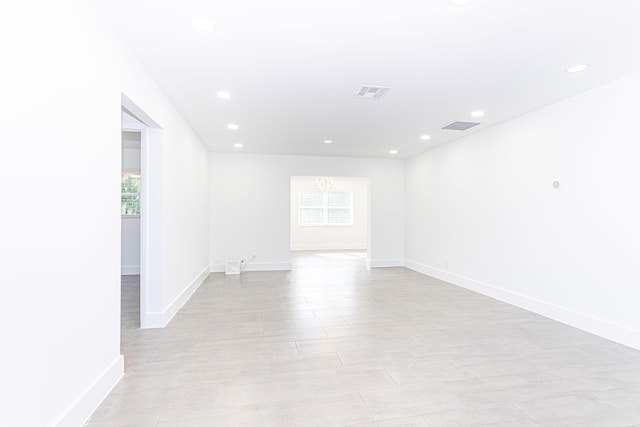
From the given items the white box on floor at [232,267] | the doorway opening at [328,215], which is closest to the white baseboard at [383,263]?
the white box on floor at [232,267]

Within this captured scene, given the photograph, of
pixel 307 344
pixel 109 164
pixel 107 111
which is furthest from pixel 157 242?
pixel 307 344

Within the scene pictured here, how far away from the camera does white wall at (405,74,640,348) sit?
312 cm

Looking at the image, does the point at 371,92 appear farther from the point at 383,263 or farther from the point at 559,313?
the point at 383,263

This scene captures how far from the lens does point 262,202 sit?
7.02 m

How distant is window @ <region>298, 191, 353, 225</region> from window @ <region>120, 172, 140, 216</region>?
18.5 ft

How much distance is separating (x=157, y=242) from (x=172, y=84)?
5.38ft

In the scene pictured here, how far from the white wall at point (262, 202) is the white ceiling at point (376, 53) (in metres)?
2.64

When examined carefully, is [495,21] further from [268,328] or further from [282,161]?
[282,161]

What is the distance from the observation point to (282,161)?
7109 mm

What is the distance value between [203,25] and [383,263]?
6263 mm

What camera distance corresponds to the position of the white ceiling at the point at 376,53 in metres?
2.07

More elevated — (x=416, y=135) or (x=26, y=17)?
(x=416, y=135)

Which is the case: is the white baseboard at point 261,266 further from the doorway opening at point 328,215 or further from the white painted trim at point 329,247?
the white painted trim at point 329,247

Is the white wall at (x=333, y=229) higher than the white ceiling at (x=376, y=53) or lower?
lower
